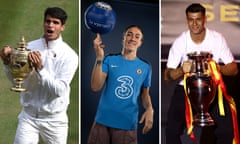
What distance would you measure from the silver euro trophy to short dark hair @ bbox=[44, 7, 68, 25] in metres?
0.73

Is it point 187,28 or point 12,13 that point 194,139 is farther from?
point 12,13

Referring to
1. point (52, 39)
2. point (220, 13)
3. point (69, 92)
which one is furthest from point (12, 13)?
point (220, 13)

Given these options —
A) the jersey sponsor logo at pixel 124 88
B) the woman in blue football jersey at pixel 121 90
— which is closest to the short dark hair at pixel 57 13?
the woman in blue football jersey at pixel 121 90

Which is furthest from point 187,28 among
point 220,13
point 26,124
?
point 26,124

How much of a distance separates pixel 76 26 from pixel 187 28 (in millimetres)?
632

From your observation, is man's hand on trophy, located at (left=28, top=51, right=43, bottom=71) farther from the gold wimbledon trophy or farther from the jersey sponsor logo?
the jersey sponsor logo

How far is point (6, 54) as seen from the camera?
218cm

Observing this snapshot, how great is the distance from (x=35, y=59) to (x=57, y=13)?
328 millimetres

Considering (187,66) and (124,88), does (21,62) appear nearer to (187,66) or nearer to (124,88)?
(124,88)

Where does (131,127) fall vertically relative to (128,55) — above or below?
below

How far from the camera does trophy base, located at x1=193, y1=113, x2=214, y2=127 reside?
2.15 m

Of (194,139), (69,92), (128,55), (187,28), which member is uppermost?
(187,28)

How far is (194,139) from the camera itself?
2303 mm

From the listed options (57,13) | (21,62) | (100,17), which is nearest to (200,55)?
(100,17)
